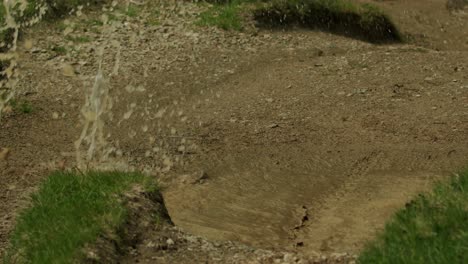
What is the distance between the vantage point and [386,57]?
969cm

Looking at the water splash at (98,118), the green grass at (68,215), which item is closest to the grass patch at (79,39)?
the water splash at (98,118)

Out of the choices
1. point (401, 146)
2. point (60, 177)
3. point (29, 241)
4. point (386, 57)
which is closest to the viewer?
point (29, 241)

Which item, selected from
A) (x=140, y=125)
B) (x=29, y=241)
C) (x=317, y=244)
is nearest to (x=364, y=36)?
(x=140, y=125)

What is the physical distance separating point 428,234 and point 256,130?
3.57 meters

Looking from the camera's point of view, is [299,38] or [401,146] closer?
[401,146]

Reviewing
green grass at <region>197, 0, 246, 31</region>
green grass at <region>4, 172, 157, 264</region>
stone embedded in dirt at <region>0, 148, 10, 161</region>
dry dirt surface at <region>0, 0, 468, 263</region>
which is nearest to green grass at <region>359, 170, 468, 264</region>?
dry dirt surface at <region>0, 0, 468, 263</region>

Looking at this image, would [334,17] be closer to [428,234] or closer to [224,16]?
[224,16]

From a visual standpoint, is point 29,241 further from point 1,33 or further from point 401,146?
point 1,33

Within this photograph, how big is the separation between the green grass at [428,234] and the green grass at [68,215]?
1.49 metres

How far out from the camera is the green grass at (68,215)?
15.7 ft

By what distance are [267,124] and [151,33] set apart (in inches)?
101

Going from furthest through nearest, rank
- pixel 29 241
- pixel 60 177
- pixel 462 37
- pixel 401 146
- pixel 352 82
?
pixel 462 37, pixel 352 82, pixel 401 146, pixel 60 177, pixel 29 241

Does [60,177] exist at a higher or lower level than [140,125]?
higher

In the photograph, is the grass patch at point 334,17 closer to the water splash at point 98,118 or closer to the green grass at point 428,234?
the water splash at point 98,118
